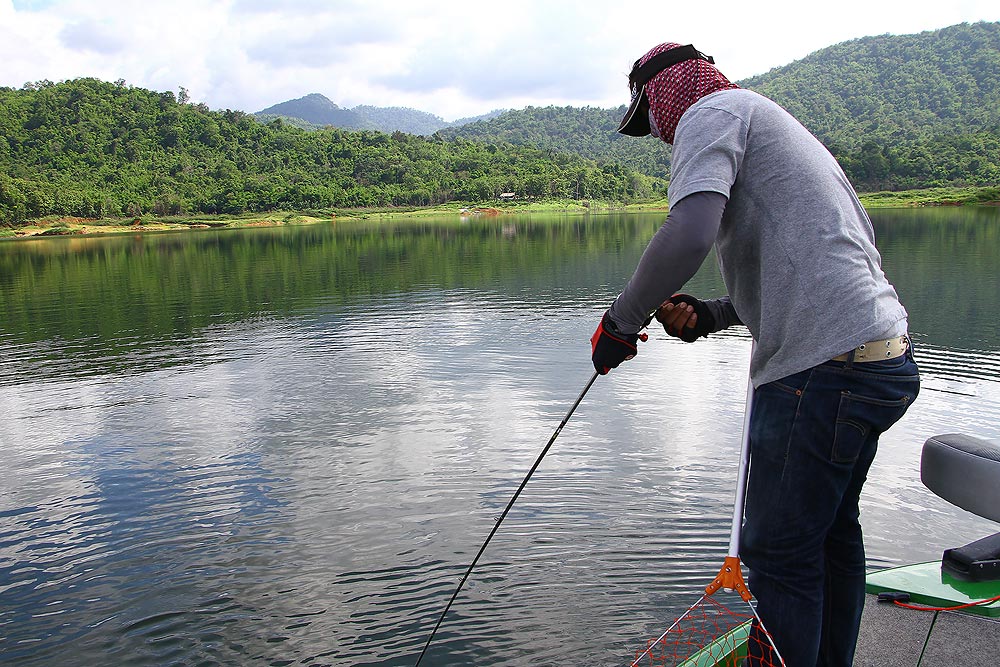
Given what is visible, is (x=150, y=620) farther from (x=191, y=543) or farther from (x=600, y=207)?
(x=600, y=207)

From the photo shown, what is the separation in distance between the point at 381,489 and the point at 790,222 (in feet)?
17.0

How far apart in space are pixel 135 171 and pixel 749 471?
14928cm

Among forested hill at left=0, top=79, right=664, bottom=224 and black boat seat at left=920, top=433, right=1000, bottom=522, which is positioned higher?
forested hill at left=0, top=79, right=664, bottom=224

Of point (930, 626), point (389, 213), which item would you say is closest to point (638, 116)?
point (930, 626)

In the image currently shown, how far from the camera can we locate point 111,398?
10305mm

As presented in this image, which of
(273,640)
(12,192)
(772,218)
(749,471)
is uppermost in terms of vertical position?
(12,192)

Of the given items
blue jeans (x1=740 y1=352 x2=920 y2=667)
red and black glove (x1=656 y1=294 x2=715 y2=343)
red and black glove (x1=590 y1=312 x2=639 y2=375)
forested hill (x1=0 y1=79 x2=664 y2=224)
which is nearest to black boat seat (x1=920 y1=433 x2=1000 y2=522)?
blue jeans (x1=740 y1=352 x2=920 y2=667)

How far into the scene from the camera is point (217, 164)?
483 feet

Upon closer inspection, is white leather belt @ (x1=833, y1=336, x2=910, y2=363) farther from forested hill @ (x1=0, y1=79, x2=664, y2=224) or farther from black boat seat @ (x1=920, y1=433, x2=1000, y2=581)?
forested hill @ (x1=0, y1=79, x2=664, y2=224)

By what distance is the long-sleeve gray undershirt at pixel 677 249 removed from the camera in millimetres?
2072

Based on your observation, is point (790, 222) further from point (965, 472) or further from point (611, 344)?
point (965, 472)

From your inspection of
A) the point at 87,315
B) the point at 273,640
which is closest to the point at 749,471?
the point at 273,640

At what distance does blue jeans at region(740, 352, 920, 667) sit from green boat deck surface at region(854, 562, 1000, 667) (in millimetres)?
465

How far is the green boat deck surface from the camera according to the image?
9.39 feet
